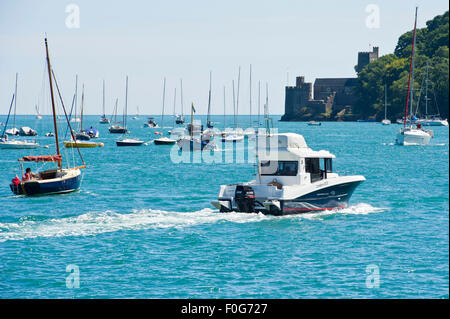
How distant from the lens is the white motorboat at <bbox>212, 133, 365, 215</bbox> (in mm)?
26969

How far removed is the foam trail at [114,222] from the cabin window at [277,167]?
2.06 m

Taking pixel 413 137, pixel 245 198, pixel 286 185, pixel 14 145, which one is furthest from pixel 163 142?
pixel 245 198

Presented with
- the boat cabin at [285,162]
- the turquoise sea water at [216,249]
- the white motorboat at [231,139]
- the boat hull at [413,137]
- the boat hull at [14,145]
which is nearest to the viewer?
the turquoise sea water at [216,249]

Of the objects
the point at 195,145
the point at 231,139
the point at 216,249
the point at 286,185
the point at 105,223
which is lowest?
the point at 216,249

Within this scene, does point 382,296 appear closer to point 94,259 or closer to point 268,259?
point 268,259

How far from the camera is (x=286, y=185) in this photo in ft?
92.2

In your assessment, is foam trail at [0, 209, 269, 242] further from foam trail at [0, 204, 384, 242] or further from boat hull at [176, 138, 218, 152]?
boat hull at [176, 138, 218, 152]

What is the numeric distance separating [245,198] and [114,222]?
5.50 metres

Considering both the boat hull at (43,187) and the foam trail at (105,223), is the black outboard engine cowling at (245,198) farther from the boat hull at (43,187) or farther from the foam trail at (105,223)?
the boat hull at (43,187)

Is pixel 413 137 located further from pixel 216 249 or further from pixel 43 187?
pixel 216 249

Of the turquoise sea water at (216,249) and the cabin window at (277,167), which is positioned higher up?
the cabin window at (277,167)

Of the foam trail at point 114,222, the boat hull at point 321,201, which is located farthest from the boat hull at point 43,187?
the boat hull at point 321,201

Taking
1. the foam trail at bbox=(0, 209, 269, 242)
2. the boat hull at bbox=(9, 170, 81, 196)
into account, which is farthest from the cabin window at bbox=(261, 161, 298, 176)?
the boat hull at bbox=(9, 170, 81, 196)

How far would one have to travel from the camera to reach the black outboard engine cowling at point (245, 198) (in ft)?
88.0
